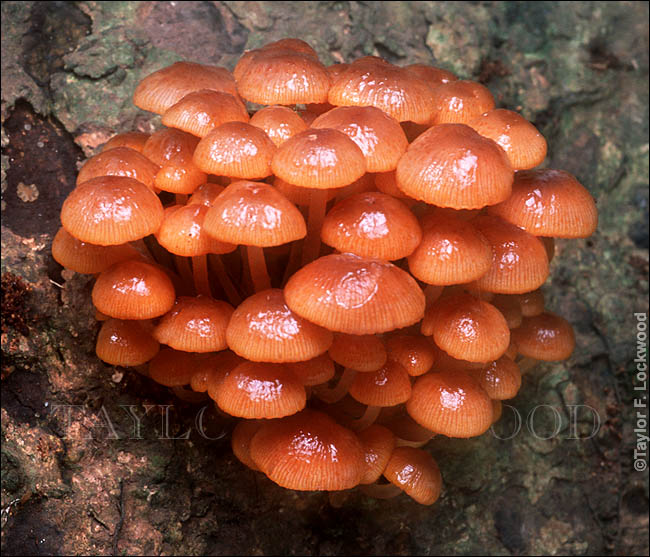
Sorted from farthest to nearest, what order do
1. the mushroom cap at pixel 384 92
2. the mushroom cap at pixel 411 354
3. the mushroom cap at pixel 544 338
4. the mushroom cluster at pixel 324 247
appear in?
the mushroom cap at pixel 544 338
the mushroom cap at pixel 411 354
the mushroom cap at pixel 384 92
the mushroom cluster at pixel 324 247

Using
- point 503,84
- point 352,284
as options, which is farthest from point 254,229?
point 503,84

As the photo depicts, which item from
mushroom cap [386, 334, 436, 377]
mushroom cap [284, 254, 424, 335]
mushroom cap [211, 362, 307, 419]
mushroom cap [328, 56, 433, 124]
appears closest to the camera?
mushroom cap [284, 254, 424, 335]

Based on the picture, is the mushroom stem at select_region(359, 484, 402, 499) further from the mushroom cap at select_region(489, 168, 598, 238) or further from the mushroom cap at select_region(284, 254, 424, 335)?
the mushroom cap at select_region(489, 168, 598, 238)

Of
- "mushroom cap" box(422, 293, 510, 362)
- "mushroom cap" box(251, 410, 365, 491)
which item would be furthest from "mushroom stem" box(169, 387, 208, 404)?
"mushroom cap" box(422, 293, 510, 362)

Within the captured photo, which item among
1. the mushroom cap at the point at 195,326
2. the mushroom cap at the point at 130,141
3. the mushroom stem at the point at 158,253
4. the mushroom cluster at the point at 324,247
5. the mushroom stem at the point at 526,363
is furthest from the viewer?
the mushroom stem at the point at 526,363

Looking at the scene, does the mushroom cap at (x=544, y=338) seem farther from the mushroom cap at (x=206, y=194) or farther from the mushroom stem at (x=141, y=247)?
the mushroom stem at (x=141, y=247)

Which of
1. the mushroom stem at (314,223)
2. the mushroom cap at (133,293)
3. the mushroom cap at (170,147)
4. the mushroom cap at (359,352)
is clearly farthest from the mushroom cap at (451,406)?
the mushroom cap at (170,147)
